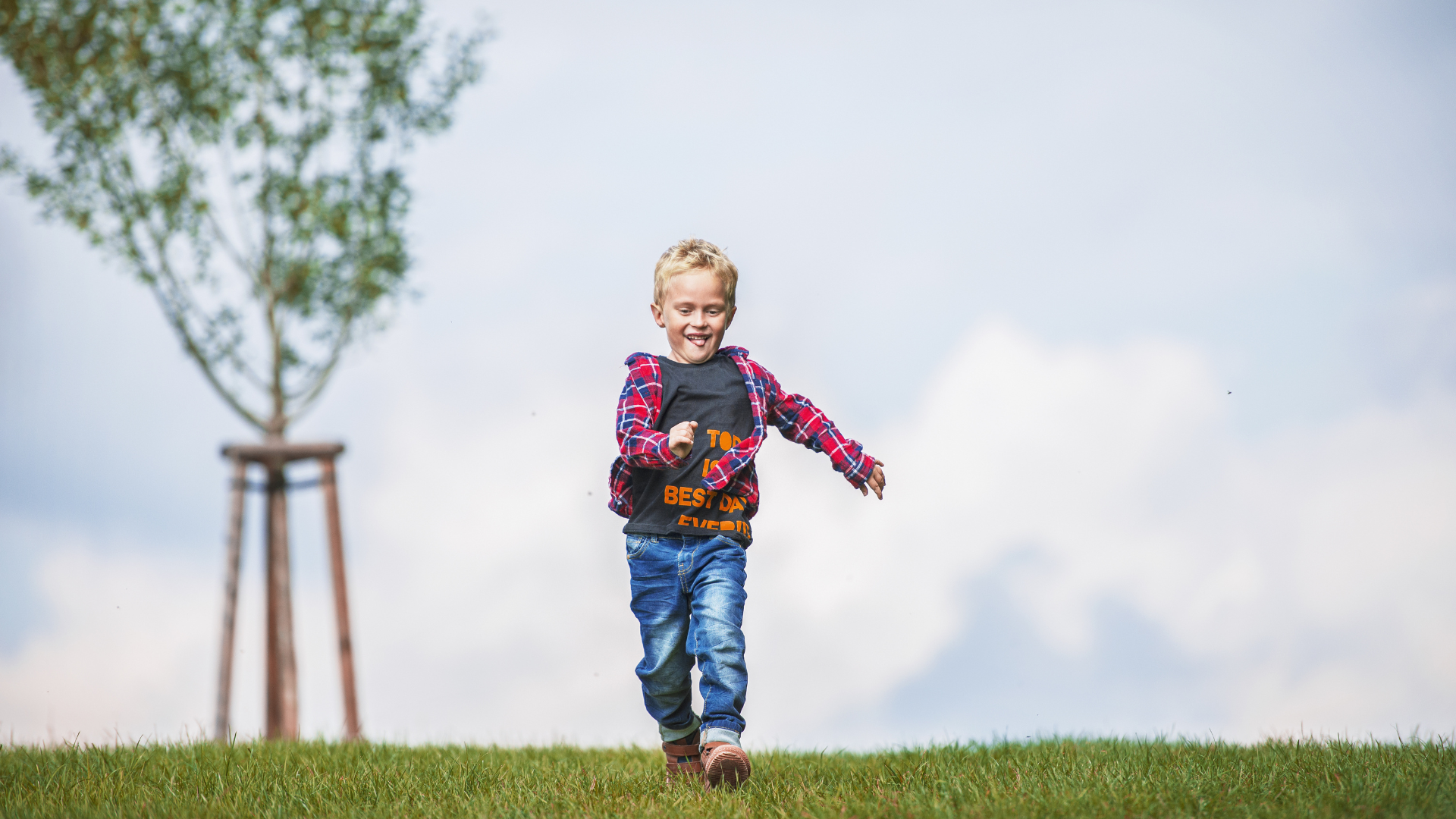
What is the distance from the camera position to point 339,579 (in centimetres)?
910

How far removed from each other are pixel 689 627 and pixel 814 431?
97cm

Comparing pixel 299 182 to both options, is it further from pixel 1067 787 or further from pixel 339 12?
pixel 1067 787

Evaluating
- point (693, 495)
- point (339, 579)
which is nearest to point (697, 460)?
point (693, 495)

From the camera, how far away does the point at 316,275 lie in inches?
376

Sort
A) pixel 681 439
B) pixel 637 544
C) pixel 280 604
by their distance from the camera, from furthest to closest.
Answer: pixel 280 604 → pixel 637 544 → pixel 681 439

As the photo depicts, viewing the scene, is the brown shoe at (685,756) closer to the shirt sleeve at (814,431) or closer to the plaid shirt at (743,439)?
the plaid shirt at (743,439)

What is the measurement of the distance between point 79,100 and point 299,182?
1738 mm

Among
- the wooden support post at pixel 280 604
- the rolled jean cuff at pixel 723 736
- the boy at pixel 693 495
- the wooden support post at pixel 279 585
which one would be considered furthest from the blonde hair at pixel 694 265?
the wooden support post at pixel 280 604

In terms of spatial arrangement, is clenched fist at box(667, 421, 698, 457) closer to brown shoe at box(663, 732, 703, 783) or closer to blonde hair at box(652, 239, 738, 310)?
blonde hair at box(652, 239, 738, 310)

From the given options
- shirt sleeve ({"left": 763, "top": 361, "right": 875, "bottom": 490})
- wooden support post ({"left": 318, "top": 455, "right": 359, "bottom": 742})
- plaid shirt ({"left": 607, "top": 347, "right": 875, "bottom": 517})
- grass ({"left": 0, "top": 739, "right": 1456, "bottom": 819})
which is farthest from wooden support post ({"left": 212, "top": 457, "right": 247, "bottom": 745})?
shirt sleeve ({"left": 763, "top": 361, "right": 875, "bottom": 490})

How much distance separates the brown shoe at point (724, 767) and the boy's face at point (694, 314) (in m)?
1.49

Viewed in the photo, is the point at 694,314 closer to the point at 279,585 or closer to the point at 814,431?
the point at 814,431

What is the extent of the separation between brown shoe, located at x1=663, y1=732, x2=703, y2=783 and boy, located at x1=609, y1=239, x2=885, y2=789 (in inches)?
0.7

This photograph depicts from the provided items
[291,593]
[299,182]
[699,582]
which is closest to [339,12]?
[299,182]
